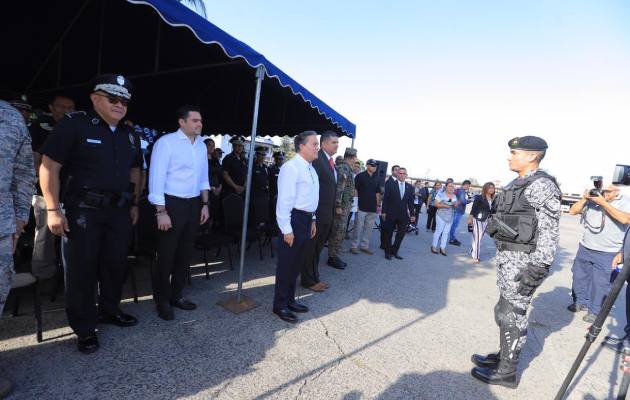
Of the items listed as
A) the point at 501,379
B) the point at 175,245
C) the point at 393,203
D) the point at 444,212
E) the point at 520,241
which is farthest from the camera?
the point at 444,212

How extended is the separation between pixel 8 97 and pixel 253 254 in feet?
18.4

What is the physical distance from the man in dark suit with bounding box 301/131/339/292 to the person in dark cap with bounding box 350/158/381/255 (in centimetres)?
211

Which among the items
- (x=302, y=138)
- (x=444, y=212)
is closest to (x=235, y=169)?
(x=302, y=138)

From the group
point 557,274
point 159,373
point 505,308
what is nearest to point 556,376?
point 505,308

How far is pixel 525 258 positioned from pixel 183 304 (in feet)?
10.6

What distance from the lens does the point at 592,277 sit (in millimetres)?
4062

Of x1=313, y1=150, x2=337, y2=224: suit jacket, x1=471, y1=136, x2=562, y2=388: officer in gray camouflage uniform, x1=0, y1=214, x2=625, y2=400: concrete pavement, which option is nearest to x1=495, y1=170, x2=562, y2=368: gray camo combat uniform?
x1=471, y1=136, x2=562, y2=388: officer in gray camouflage uniform

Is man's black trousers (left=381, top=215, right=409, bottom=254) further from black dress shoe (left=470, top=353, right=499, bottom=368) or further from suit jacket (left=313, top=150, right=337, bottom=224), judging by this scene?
black dress shoe (left=470, top=353, right=499, bottom=368)

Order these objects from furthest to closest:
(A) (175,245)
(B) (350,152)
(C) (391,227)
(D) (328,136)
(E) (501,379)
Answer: (C) (391,227)
(B) (350,152)
(D) (328,136)
(A) (175,245)
(E) (501,379)

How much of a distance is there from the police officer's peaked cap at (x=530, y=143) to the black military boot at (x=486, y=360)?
6.11 ft

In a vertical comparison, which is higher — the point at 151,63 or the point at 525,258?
the point at 151,63

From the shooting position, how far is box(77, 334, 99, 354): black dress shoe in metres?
2.31

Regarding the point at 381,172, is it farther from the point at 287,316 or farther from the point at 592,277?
the point at 287,316

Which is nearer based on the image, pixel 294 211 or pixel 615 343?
pixel 294 211
